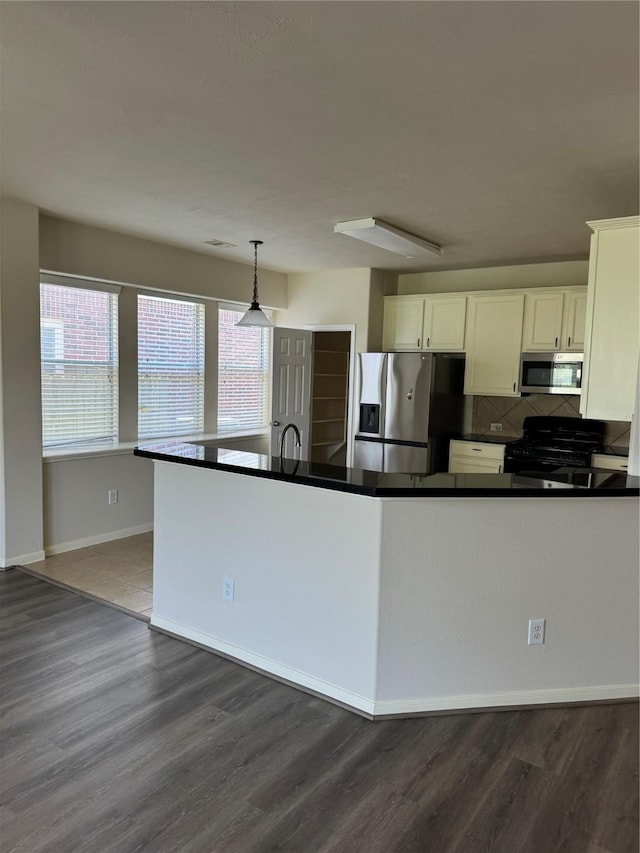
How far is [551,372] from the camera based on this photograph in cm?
502

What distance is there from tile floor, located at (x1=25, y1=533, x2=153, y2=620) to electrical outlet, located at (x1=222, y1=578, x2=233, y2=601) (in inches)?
28.7

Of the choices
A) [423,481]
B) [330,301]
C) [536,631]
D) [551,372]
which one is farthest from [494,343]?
[536,631]

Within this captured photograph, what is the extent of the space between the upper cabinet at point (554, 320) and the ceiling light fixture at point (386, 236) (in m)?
0.99

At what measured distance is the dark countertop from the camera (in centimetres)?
243

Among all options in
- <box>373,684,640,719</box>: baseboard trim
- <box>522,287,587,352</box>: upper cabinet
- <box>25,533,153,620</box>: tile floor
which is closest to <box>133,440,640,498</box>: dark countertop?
<box>373,684,640,719</box>: baseboard trim

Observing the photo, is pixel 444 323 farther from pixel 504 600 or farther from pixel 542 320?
pixel 504 600

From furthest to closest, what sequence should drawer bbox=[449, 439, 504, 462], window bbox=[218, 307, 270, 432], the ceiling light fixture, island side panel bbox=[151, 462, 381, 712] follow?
1. window bbox=[218, 307, 270, 432]
2. drawer bbox=[449, 439, 504, 462]
3. the ceiling light fixture
4. island side panel bbox=[151, 462, 381, 712]

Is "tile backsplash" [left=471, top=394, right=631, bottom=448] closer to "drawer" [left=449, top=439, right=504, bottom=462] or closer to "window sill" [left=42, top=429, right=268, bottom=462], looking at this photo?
"drawer" [left=449, top=439, right=504, bottom=462]

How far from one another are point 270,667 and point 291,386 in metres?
3.52

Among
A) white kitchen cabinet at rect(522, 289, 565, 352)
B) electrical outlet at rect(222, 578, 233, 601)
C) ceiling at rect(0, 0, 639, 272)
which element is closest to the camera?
ceiling at rect(0, 0, 639, 272)

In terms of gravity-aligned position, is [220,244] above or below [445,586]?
above

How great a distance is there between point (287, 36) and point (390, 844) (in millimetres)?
2597

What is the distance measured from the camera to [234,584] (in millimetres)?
2963

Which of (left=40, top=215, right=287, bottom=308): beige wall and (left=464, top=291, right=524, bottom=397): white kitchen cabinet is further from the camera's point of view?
(left=464, top=291, right=524, bottom=397): white kitchen cabinet
